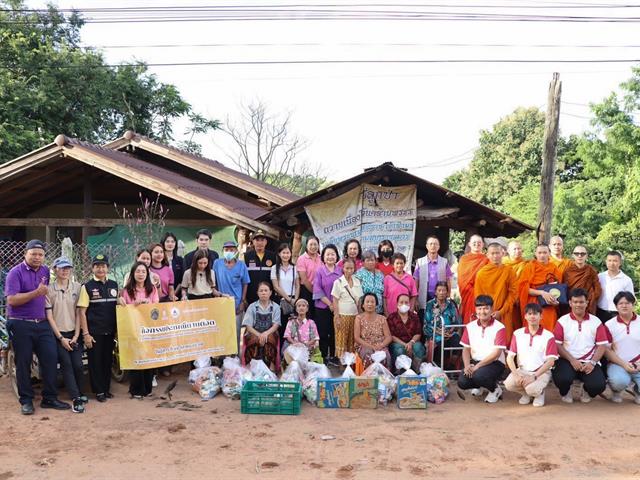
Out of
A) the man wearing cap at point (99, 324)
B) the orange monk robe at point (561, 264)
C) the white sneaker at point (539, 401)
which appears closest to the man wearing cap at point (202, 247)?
the man wearing cap at point (99, 324)

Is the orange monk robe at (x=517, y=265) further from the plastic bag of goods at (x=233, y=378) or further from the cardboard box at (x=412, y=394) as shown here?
the plastic bag of goods at (x=233, y=378)

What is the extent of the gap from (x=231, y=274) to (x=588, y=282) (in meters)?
4.31

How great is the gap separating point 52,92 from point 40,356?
46.6ft

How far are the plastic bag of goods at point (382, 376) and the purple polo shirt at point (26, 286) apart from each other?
11.1 ft

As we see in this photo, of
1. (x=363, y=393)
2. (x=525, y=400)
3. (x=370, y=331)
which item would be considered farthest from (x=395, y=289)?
(x=525, y=400)

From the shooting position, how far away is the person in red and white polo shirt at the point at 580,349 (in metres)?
6.27

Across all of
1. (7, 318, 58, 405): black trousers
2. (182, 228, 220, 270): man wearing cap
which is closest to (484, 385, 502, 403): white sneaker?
(182, 228, 220, 270): man wearing cap

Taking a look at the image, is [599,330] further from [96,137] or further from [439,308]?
[96,137]

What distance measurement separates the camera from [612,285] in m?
6.89

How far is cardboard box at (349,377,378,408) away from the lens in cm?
603

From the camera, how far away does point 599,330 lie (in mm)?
6363

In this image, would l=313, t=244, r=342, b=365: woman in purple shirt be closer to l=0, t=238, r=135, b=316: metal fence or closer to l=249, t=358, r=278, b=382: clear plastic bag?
l=249, t=358, r=278, b=382: clear plastic bag

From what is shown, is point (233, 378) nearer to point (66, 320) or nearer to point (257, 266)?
point (257, 266)

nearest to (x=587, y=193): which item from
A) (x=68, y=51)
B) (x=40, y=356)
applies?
(x=68, y=51)
